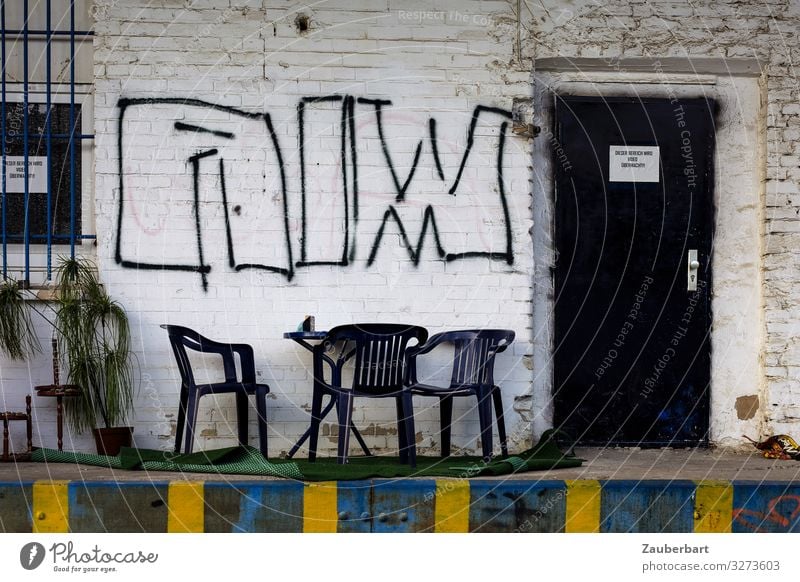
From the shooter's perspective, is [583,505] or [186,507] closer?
[186,507]

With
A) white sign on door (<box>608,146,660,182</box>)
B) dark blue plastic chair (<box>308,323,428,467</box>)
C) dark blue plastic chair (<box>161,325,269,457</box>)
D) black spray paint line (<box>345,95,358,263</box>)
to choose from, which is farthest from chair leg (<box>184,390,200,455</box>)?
white sign on door (<box>608,146,660,182</box>)

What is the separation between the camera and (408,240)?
7.57 meters

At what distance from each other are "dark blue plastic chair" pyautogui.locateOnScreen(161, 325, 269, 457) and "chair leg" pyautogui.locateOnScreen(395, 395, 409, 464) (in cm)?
85

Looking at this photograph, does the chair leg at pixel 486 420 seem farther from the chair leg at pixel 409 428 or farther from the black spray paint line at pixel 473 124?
the black spray paint line at pixel 473 124

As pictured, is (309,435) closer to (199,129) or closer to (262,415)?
(262,415)

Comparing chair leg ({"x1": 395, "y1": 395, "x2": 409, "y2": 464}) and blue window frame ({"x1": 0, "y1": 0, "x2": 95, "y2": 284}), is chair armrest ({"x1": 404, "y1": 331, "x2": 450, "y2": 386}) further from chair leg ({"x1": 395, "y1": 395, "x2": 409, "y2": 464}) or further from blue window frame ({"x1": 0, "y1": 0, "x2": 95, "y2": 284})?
blue window frame ({"x1": 0, "y1": 0, "x2": 95, "y2": 284})

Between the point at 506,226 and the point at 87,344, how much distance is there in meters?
2.80

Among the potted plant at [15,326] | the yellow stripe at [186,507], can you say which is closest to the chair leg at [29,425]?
the potted plant at [15,326]

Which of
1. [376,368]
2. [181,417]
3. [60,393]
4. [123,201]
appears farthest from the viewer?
[123,201]

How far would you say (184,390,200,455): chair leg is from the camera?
22.7 ft

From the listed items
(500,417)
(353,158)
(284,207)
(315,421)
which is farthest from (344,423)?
(353,158)

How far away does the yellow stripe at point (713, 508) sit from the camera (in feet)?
18.6

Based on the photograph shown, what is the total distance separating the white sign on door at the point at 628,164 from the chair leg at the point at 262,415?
2.74 m
